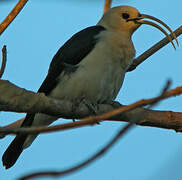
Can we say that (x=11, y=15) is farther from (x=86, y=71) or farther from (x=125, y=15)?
(x=125, y=15)

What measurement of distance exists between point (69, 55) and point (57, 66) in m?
0.20

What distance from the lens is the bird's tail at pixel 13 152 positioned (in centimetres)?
514

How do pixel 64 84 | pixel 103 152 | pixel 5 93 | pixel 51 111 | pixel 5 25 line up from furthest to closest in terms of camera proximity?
pixel 64 84
pixel 5 25
pixel 51 111
pixel 5 93
pixel 103 152

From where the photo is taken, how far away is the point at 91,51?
5168 mm

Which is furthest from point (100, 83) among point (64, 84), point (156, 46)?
point (156, 46)

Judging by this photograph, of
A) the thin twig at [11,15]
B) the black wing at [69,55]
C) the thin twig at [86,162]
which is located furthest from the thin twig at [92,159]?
the black wing at [69,55]

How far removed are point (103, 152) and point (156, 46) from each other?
348 centimetres

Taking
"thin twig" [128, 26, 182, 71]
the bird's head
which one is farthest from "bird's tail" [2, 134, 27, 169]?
the bird's head

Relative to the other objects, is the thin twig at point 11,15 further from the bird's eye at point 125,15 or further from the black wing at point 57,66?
the bird's eye at point 125,15

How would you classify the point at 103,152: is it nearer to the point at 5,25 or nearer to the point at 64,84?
the point at 5,25

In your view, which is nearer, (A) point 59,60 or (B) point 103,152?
(B) point 103,152

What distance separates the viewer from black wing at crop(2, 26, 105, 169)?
5.12 meters

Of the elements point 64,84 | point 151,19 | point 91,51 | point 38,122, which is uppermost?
point 151,19

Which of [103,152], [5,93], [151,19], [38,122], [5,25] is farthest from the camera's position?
[151,19]
